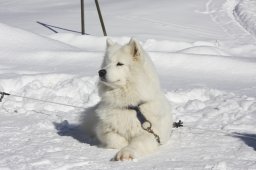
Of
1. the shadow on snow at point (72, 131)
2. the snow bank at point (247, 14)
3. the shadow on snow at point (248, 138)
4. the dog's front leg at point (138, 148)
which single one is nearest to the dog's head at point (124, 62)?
the dog's front leg at point (138, 148)

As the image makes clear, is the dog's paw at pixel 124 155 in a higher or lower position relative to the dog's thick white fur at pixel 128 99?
lower

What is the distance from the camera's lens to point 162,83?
Answer: 7.75 m

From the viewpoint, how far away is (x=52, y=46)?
393 inches

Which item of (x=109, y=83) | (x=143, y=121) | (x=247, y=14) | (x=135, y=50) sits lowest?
(x=143, y=121)

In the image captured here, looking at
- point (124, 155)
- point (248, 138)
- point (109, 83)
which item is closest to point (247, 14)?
point (248, 138)

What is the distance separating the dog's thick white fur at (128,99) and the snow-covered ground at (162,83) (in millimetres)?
153

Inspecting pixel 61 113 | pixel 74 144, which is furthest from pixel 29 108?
pixel 74 144

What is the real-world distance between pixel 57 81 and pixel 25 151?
305 centimetres

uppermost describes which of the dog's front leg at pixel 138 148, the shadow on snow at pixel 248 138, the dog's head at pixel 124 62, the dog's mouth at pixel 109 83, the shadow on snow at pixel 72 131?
the dog's head at pixel 124 62

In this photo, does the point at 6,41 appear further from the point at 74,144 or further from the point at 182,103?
the point at 74,144

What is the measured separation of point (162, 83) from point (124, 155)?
374cm

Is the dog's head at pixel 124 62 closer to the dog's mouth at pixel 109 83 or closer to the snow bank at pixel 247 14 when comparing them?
the dog's mouth at pixel 109 83

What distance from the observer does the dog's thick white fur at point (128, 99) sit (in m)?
4.33

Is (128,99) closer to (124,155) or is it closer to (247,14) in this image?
(124,155)
